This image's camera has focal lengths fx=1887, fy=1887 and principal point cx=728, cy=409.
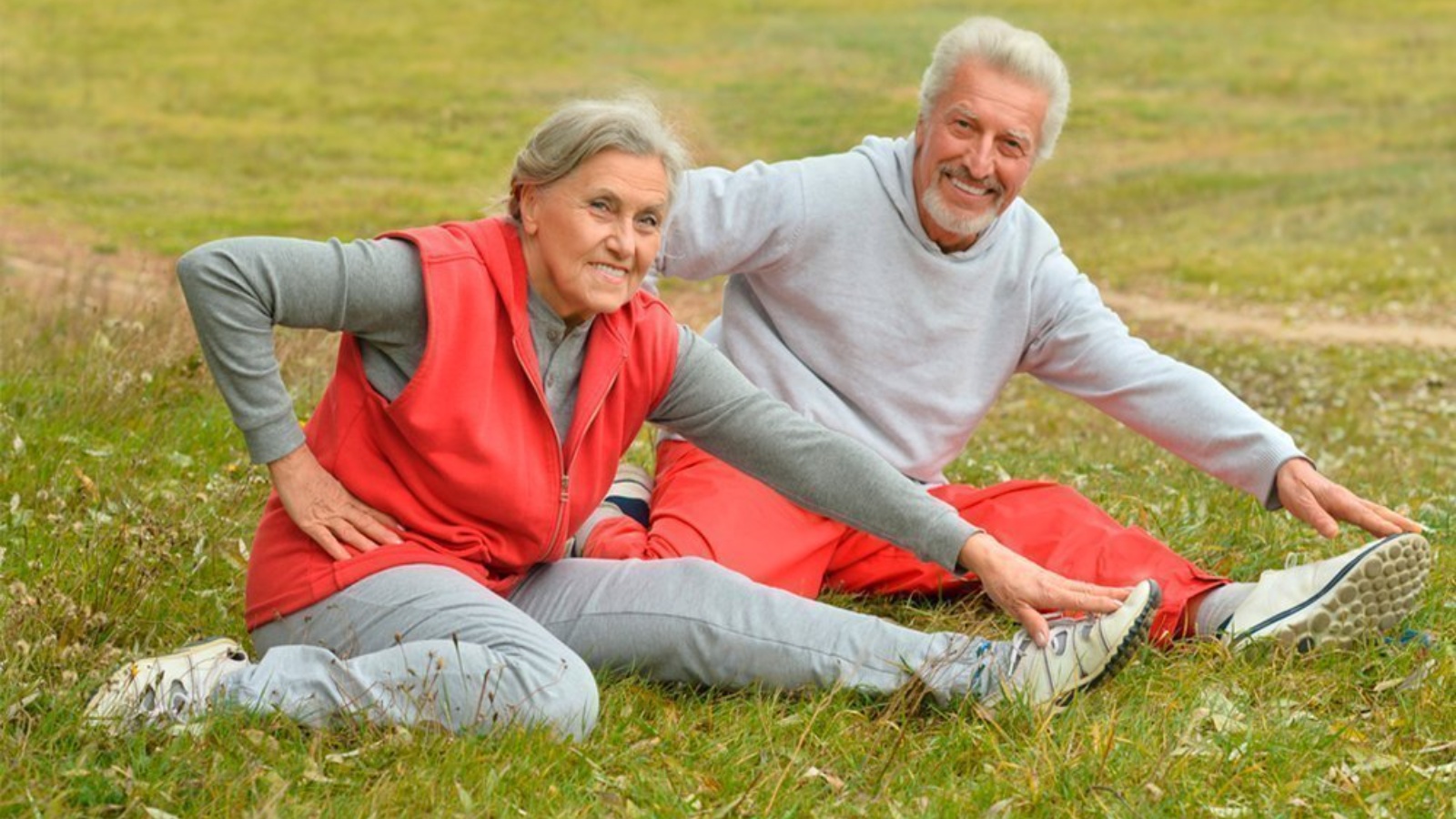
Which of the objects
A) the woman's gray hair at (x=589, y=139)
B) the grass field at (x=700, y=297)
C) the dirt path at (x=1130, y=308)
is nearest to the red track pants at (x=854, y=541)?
the grass field at (x=700, y=297)

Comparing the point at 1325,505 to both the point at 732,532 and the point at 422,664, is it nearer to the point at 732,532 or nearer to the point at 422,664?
the point at 732,532

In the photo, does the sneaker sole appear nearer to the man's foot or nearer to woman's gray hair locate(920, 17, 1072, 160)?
the man's foot

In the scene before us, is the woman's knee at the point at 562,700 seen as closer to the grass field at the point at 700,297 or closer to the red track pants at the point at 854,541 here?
the grass field at the point at 700,297

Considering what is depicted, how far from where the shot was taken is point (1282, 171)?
79.2 feet

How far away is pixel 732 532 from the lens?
5.28m

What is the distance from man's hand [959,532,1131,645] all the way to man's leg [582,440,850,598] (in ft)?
2.81

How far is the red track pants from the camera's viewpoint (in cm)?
520

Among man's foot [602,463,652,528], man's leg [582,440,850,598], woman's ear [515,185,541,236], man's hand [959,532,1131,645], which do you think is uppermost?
woman's ear [515,185,541,236]

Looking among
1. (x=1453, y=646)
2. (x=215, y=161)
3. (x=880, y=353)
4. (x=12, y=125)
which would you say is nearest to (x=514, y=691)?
(x=880, y=353)

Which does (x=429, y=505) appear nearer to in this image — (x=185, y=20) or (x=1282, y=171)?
(x=1282, y=171)

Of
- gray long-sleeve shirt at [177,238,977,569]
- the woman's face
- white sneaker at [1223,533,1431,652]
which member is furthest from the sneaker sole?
the woman's face

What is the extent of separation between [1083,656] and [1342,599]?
870mm

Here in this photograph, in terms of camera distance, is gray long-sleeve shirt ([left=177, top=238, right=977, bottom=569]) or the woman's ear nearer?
gray long-sleeve shirt ([left=177, top=238, right=977, bottom=569])

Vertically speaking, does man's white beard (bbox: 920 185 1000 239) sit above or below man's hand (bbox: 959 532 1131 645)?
above
